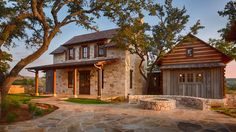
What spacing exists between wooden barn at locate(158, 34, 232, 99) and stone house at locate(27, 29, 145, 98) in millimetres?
3565

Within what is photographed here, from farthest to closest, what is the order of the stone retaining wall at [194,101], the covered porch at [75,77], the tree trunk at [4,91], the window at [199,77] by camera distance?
the covered porch at [75,77]
the window at [199,77]
the stone retaining wall at [194,101]
the tree trunk at [4,91]

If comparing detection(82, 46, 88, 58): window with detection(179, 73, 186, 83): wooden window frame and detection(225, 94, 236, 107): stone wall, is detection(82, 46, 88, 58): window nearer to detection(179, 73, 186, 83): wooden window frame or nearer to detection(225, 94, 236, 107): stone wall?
detection(179, 73, 186, 83): wooden window frame

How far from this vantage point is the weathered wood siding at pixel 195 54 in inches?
675

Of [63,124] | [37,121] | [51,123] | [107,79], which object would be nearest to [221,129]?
[63,124]

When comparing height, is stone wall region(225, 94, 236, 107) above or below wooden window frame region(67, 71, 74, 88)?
below

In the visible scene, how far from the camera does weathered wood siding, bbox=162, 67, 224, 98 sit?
16.9 m

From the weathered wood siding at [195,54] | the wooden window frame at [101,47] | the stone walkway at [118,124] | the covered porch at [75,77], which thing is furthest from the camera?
the wooden window frame at [101,47]

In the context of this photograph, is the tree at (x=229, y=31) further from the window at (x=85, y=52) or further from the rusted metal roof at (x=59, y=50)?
the rusted metal roof at (x=59, y=50)

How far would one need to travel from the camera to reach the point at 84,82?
22844 mm

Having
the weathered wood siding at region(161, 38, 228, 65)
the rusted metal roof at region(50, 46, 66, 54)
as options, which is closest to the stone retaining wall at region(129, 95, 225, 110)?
the weathered wood siding at region(161, 38, 228, 65)

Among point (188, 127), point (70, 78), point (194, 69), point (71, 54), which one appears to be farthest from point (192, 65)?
point (71, 54)

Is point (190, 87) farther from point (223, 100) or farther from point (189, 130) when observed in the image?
point (189, 130)

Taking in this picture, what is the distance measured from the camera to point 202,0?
12.8 metres

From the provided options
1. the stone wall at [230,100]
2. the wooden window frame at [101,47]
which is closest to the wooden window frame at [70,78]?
the wooden window frame at [101,47]
